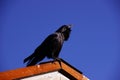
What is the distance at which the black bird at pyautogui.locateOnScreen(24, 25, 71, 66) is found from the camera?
8.80 metres

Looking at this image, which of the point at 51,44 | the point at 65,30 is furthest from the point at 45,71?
the point at 65,30

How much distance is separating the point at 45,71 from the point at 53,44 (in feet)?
6.29

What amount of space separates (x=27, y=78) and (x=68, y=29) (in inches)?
105

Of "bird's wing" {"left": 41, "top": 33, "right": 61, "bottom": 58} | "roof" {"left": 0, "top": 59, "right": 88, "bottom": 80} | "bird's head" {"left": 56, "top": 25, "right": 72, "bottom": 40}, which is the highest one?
"bird's head" {"left": 56, "top": 25, "right": 72, "bottom": 40}

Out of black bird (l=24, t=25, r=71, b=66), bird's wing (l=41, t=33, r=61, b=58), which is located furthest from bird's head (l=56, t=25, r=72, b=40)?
bird's wing (l=41, t=33, r=61, b=58)

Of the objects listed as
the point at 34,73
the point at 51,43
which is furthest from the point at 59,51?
the point at 34,73

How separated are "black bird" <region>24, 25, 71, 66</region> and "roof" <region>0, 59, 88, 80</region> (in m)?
1.19

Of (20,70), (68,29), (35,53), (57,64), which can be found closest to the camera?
(20,70)

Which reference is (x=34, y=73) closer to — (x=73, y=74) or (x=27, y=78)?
(x=27, y=78)

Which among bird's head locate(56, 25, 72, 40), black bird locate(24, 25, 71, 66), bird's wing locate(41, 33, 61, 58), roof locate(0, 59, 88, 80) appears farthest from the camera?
bird's head locate(56, 25, 72, 40)

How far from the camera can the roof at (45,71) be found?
662 cm

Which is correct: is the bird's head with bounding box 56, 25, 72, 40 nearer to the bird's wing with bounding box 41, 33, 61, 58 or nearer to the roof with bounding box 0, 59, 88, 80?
the bird's wing with bounding box 41, 33, 61, 58

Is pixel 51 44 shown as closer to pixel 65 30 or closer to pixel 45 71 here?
pixel 65 30

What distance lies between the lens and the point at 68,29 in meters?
9.30
